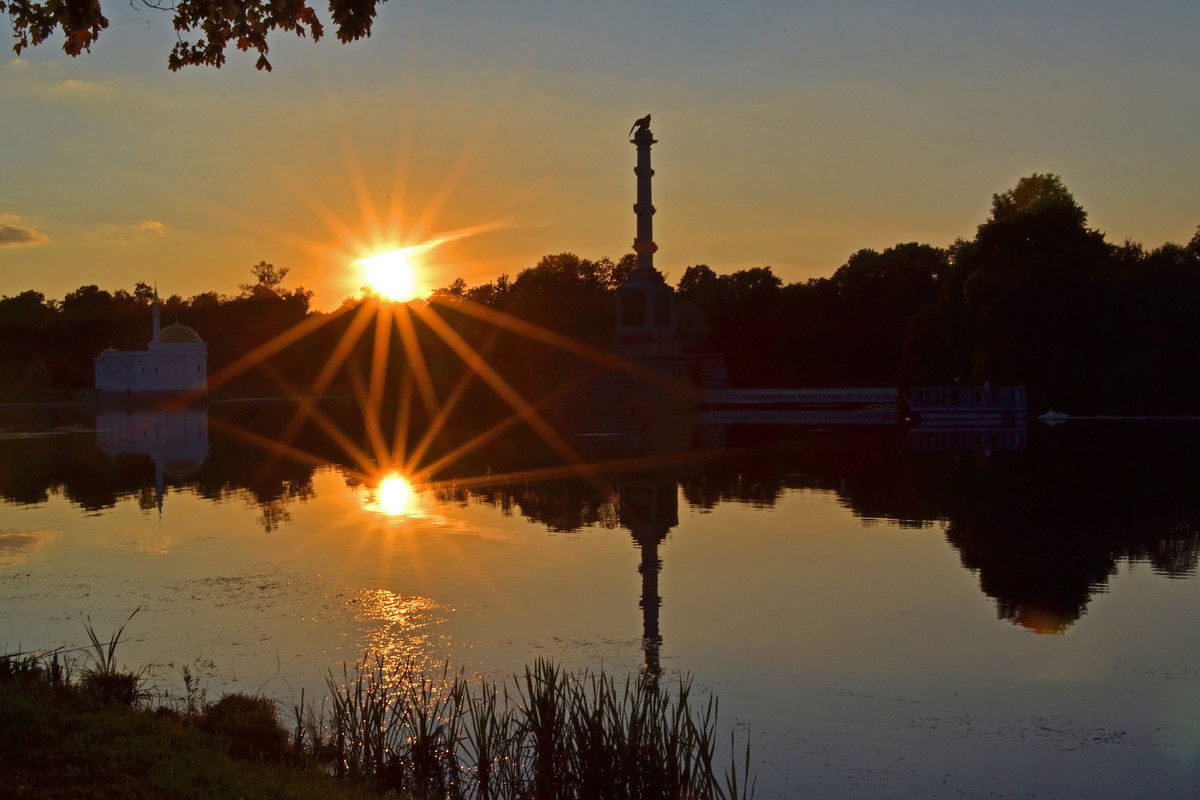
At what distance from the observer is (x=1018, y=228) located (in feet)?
200

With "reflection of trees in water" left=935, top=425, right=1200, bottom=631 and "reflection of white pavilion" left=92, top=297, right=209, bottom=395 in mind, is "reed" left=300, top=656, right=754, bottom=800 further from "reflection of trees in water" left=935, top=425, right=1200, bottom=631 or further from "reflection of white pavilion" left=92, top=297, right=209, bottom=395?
"reflection of white pavilion" left=92, top=297, right=209, bottom=395

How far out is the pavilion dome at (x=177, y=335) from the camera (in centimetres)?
10794

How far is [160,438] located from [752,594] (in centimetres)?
4094

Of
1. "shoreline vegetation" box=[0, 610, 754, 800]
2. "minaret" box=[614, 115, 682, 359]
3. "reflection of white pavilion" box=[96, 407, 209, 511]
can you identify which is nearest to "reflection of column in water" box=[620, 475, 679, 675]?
"shoreline vegetation" box=[0, 610, 754, 800]

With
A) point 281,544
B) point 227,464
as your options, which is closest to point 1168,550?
point 281,544

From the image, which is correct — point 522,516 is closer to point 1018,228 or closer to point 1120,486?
point 1120,486

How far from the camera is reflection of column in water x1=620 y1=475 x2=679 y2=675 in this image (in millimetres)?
14008

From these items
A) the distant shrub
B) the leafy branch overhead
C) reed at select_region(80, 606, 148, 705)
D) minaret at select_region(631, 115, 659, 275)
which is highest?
minaret at select_region(631, 115, 659, 275)

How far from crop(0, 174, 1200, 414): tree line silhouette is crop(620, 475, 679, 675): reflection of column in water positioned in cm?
3421

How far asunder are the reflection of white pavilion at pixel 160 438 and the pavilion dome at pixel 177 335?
92.4 ft

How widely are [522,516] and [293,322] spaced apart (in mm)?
108467

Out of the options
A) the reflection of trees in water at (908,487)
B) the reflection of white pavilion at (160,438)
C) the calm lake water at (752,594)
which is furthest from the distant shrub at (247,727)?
the reflection of white pavilion at (160,438)

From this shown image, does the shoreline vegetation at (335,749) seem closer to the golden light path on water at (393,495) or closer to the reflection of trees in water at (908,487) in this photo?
the reflection of trees in water at (908,487)

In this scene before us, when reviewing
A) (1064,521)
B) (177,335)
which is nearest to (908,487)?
(1064,521)
